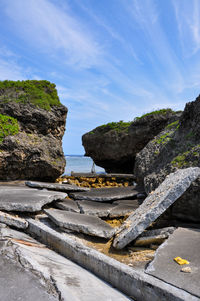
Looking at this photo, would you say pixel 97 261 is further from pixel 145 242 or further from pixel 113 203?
pixel 113 203


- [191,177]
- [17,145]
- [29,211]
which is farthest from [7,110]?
[191,177]

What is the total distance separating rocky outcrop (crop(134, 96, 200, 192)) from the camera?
4759mm

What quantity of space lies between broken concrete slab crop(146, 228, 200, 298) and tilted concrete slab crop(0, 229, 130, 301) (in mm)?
480

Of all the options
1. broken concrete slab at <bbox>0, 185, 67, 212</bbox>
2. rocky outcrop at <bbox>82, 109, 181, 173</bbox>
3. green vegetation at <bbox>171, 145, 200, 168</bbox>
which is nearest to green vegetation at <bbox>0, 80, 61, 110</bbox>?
broken concrete slab at <bbox>0, 185, 67, 212</bbox>

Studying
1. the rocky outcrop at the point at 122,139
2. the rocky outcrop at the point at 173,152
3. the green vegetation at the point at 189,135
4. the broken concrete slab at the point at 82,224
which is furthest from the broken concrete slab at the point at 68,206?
the rocky outcrop at the point at 122,139

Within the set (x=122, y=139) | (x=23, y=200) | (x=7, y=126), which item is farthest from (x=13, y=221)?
(x=122, y=139)

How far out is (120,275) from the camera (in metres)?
2.38

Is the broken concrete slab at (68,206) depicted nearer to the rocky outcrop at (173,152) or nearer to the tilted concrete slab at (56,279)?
the rocky outcrop at (173,152)

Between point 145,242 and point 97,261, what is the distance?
1060 millimetres

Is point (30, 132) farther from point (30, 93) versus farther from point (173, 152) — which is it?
point (173, 152)

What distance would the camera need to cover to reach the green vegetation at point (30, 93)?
8.05 m

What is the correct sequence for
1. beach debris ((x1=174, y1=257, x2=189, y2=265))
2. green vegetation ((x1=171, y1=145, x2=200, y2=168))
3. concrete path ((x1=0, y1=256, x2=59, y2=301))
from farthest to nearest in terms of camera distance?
1. green vegetation ((x1=171, y1=145, x2=200, y2=168))
2. beach debris ((x1=174, y1=257, x2=189, y2=265))
3. concrete path ((x1=0, y1=256, x2=59, y2=301))

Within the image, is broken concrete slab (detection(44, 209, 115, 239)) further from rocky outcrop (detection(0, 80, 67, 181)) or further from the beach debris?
rocky outcrop (detection(0, 80, 67, 181))

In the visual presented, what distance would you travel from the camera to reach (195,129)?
5.29 m
